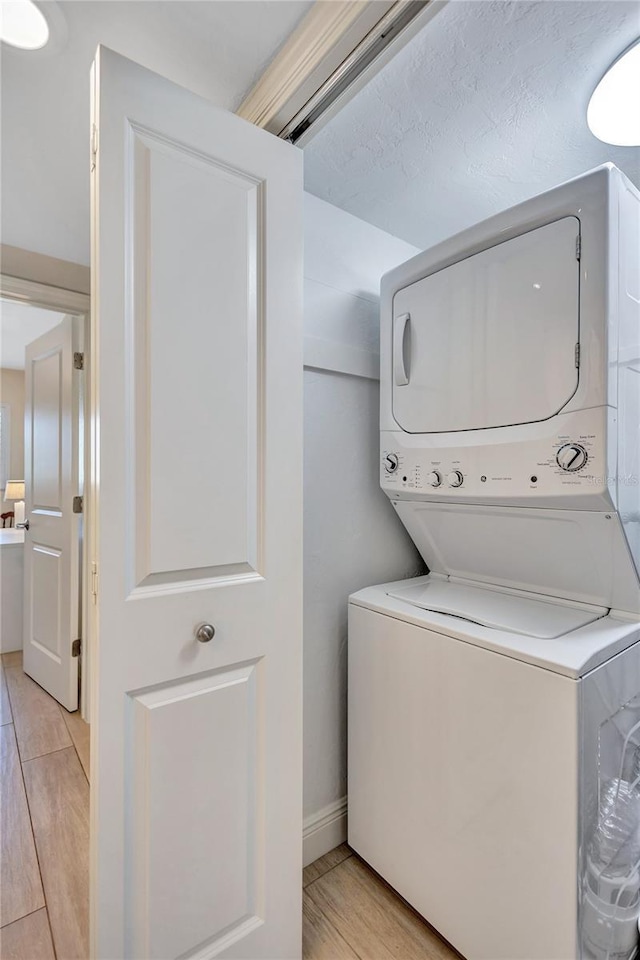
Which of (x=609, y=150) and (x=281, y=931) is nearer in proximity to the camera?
(x=281, y=931)

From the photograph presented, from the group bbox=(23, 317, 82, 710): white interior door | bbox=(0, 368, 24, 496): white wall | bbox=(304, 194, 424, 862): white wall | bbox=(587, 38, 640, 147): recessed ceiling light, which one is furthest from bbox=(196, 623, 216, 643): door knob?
bbox=(0, 368, 24, 496): white wall

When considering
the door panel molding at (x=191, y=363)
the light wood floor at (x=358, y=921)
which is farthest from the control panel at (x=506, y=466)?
the light wood floor at (x=358, y=921)

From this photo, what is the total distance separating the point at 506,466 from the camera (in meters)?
1.21

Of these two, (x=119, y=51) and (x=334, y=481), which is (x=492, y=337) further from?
(x=119, y=51)

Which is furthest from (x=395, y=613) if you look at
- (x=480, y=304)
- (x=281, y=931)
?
→ (x=480, y=304)

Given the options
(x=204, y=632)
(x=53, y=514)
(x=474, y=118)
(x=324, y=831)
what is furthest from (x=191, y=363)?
(x=53, y=514)

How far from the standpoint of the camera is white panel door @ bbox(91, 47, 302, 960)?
0.91 m

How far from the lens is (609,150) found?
139 centimetres

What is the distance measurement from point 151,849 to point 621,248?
1.72 metres

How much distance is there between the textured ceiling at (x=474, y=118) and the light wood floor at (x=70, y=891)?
2325 mm

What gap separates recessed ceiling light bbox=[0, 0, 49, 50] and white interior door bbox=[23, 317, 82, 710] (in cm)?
158

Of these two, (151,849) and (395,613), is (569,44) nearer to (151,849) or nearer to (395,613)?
(395,613)

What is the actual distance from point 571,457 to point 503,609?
49cm

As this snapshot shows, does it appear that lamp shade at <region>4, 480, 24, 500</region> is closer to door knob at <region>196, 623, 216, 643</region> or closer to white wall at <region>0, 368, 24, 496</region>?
white wall at <region>0, 368, 24, 496</region>
